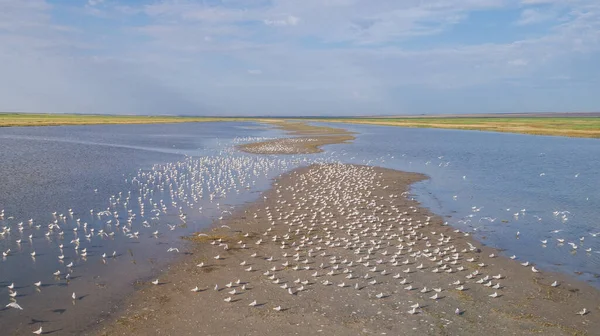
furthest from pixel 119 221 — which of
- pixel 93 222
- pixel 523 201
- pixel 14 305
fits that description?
pixel 523 201

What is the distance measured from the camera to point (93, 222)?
64.1 feet

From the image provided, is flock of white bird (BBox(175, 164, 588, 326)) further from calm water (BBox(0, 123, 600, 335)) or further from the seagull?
the seagull

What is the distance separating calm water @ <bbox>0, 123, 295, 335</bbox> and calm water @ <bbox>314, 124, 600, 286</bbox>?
12.1 meters

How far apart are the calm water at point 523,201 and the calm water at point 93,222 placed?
1208cm

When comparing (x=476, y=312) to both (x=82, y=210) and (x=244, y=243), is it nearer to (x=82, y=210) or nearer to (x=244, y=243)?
(x=244, y=243)

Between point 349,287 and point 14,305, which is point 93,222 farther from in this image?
point 349,287

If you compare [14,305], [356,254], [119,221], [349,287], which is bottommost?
[349,287]

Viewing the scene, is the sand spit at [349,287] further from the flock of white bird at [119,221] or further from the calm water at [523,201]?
the flock of white bird at [119,221]

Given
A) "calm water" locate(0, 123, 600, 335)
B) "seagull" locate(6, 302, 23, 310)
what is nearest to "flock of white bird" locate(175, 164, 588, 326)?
"calm water" locate(0, 123, 600, 335)

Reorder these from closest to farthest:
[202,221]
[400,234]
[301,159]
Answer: [400,234]
[202,221]
[301,159]

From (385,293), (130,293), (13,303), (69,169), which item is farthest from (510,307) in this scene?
(69,169)

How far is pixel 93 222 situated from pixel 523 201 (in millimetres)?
23485

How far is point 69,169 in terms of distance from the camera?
34.7 metres

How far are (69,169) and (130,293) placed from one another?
26.3 metres
